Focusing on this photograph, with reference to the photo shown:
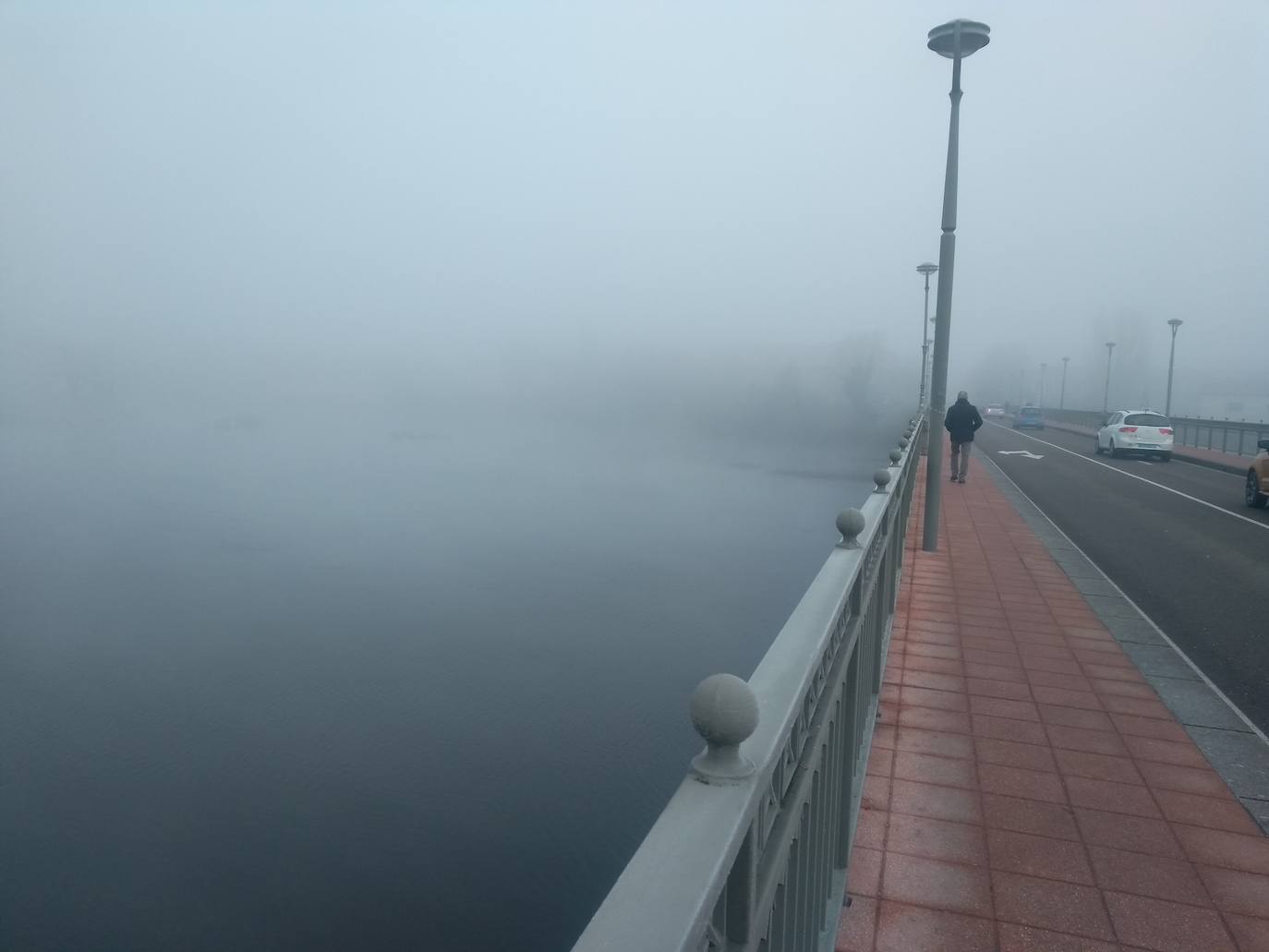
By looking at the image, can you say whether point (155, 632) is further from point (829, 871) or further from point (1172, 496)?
point (829, 871)

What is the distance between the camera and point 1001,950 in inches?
116

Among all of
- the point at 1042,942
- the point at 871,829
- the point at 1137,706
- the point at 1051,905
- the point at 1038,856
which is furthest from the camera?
the point at 1137,706

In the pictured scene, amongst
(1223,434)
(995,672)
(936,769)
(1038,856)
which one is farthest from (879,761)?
(1223,434)

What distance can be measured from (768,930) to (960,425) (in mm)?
17073

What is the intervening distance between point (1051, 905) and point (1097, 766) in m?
1.43

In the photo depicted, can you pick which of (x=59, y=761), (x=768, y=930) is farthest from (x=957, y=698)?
(x=59, y=761)

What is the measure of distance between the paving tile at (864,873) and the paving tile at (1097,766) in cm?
141

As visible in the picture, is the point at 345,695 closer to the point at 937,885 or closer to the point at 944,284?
the point at 944,284

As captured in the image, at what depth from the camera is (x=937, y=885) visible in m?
3.33

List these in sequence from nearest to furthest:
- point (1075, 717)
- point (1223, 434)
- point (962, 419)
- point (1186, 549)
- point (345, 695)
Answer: point (1075, 717) < point (1186, 549) < point (962, 419) < point (1223, 434) < point (345, 695)

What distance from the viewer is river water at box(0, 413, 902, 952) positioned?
32.9 metres

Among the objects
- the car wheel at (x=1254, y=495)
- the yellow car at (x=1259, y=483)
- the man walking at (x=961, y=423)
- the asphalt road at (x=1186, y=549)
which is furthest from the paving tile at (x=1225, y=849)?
the car wheel at (x=1254, y=495)

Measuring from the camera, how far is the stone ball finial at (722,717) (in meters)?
1.36

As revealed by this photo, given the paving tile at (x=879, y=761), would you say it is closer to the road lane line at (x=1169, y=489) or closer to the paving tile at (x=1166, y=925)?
the paving tile at (x=1166, y=925)
